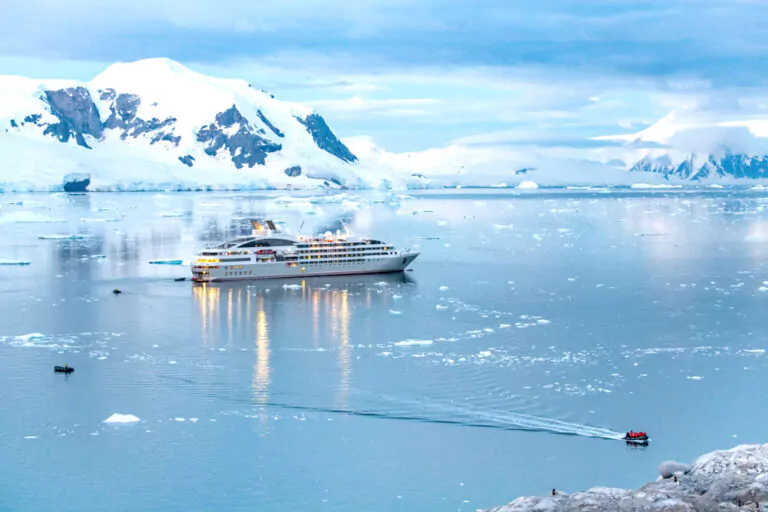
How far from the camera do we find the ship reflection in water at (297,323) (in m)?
26.8

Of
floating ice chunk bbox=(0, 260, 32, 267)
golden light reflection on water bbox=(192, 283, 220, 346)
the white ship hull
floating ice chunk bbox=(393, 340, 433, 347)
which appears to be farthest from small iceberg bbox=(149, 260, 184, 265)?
floating ice chunk bbox=(393, 340, 433, 347)

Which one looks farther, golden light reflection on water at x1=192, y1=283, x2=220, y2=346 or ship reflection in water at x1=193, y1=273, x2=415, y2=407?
golden light reflection on water at x1=192, y1=283, x2=220, y2=346

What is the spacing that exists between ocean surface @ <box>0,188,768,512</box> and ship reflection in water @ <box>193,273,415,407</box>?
0.46ft

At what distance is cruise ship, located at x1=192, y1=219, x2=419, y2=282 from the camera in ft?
170

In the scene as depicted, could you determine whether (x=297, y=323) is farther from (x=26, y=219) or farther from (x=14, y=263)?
(x=26, y=219)

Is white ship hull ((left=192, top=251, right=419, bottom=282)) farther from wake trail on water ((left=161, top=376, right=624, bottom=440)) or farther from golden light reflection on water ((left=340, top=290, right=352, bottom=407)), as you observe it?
wake trail on water ((left=161, top=376, right=624, bottom=440))

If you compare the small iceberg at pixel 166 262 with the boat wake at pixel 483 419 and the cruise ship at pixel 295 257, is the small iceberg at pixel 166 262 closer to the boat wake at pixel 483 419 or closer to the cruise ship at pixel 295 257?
the cruise ship at pixel 295 257

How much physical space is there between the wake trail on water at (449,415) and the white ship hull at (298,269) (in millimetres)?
26387

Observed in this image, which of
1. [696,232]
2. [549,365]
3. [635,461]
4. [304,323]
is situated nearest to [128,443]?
[635,461]

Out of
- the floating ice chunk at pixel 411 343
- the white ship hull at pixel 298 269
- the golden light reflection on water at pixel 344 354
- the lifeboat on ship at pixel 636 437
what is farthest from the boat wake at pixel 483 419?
the white ship hull at pixel 298 269

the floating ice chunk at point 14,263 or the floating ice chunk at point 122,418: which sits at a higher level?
the floating ice chunk at point 14,263

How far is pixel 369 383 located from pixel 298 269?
27447 mm

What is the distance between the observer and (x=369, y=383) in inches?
1030

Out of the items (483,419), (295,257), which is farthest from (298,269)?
(483,419)
